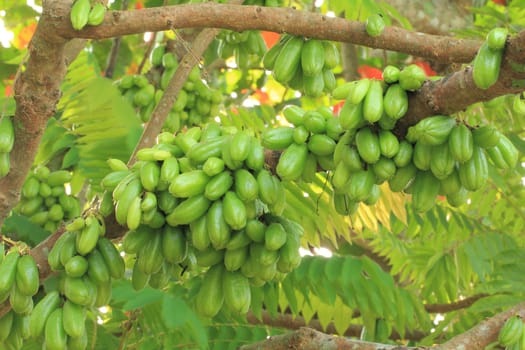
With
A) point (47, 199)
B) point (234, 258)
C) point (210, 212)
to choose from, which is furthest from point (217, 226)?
point (47, 199)

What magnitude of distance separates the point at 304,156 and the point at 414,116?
0.30 meters

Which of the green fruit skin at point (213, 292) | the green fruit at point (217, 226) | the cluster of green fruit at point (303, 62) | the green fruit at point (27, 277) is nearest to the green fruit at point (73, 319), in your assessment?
the green fruit at point (27, 277)

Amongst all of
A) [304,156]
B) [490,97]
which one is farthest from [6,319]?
[490,97]

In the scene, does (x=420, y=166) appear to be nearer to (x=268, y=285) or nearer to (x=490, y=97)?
(x=490, y=97)

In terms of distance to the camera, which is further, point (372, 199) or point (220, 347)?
point (220, 347)

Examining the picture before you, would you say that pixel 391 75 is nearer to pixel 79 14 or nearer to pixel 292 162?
pixel 292 162

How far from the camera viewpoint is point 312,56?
7.77 ft

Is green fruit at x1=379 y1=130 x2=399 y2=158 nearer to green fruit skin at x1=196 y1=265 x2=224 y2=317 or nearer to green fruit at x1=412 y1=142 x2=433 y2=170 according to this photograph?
green fruit at x1=412 y1=142 x2=433 y2=170

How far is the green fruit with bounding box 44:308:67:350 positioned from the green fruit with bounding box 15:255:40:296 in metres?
0.09

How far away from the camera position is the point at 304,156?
2.02 m

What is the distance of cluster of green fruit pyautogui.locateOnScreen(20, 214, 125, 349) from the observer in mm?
2074

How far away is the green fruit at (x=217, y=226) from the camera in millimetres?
1934

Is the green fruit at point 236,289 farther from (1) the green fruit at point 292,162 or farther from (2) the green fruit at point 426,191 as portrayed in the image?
(2) the green fruit at point 426,191

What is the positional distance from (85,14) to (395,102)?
872 mm
